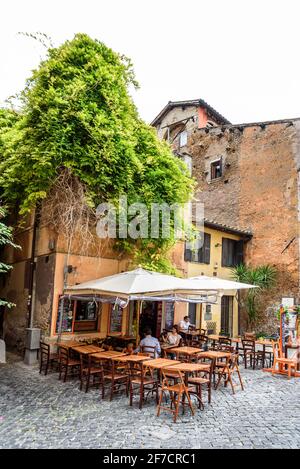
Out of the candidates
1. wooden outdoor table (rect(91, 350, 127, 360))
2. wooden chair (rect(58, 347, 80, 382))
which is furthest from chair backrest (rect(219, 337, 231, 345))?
wooden chair (rect(58, 347, 80, 382))

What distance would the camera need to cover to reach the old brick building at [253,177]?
1784cm

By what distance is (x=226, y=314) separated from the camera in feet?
60.4

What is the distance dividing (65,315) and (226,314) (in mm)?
10383

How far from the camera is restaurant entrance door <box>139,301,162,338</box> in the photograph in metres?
14.0

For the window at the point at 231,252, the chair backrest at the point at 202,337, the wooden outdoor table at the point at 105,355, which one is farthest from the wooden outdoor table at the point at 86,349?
the window at the point at 231,252

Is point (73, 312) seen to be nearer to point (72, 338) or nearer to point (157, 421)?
point (72, 338)

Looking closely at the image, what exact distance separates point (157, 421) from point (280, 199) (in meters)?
14.8

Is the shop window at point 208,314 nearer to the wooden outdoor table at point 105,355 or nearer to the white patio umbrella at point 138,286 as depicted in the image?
the white patio umbrella at point 138,286

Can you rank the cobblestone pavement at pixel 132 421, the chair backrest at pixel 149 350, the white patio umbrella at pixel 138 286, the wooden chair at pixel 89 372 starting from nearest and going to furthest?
the cobblestone pavement at pixel 132 421, the wooden chair at pixel 89 372, the white patio umbrella at pixel 138 286, the chair backrest at pixel 149 350

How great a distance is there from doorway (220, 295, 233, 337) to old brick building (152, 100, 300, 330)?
75.8 inches

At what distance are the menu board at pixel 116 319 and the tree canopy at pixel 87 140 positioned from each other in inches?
84.8

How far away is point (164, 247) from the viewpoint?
12359 millimetres

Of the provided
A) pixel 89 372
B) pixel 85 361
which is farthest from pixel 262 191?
pixel 89 372

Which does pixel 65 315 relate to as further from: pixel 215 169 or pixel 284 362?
pixel 215 169
